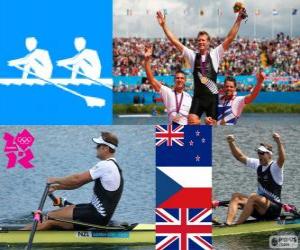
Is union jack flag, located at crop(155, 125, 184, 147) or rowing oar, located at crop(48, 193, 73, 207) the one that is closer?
union jack flag, located at crop(155, 125, 184, 147)

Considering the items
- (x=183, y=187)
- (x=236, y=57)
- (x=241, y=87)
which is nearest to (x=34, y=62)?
(x=183, y=187)

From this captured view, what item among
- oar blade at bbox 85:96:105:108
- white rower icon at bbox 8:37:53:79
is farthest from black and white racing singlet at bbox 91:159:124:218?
white rower icon at bbox 8:37:53:79

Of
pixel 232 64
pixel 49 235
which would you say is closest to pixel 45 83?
pixel 49 235

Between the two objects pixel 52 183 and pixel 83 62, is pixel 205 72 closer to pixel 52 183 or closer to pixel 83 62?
pixel 52 183

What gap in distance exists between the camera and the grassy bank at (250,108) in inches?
2123

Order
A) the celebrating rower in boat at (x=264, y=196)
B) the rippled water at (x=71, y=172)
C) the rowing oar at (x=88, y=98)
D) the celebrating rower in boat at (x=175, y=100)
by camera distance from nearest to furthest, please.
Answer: the celebrating rower in boat at (x=175, y=100) → the celebrating rower in boat at (x=264, y=196) → the rowing oar at (x=88, y=98) → the rippled water at (x=71, y=172)

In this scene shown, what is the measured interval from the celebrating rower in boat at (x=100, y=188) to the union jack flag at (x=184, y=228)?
4.02m

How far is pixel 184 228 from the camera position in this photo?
21.0 feet

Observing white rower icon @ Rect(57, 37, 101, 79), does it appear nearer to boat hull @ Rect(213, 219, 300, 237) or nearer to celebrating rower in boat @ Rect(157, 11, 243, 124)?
celebrating rower in boat @ Rect(157, 11, 243, 124)

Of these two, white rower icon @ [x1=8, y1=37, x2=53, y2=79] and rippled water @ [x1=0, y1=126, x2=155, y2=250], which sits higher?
white rower icon @ [x1=8, y1=37, x2=53, y2=79]

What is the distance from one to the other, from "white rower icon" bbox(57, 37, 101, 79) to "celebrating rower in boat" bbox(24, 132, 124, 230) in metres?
4.26

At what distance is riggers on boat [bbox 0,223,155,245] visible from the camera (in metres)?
11.3

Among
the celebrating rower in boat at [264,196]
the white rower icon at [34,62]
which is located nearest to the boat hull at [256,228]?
the celebrating rower in boat at [264,196]

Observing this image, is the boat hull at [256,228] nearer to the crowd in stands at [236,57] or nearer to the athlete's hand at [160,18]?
the athlete's hand at [160,18]
